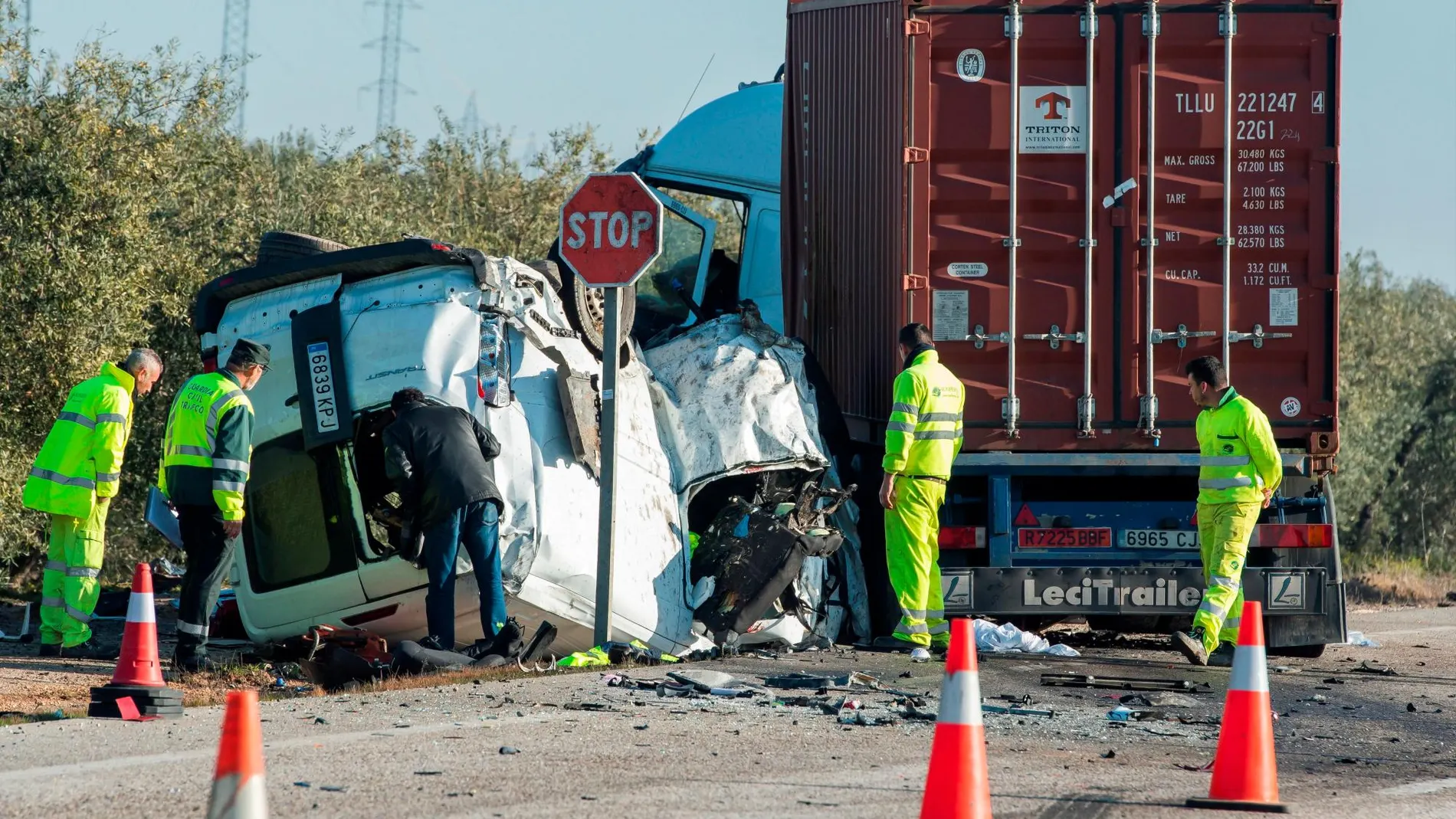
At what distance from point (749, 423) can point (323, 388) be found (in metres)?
2.29

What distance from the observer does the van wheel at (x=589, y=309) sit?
28.9 ft

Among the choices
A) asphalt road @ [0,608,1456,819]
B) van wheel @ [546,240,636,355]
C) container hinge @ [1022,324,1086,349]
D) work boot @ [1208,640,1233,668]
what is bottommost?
work boot @ [1208,640,1233,668]

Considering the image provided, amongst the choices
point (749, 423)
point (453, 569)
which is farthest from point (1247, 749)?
point (749, 423)

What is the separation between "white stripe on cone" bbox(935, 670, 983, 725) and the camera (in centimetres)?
434

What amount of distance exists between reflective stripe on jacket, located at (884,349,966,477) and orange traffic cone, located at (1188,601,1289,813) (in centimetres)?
371

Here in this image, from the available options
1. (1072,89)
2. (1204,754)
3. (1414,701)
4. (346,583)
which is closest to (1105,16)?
(1072,89)

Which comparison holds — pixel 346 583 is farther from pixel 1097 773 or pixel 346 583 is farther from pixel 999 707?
pixel 1097 773

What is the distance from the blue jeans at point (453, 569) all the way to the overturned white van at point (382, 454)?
0.46 feet

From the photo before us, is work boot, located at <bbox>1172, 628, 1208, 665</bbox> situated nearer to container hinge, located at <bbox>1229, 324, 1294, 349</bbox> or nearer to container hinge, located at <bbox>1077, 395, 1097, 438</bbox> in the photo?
container hinge, located at <bbox>1077, 395, 1097, 438</bbox>

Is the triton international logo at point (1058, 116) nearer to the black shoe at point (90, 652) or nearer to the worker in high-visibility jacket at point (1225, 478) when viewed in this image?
the worker in high-visibility jacket at point (1225, 478)

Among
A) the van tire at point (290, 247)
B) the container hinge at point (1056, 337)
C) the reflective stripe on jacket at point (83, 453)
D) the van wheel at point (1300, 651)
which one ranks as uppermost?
the van tire at point (290, 247)

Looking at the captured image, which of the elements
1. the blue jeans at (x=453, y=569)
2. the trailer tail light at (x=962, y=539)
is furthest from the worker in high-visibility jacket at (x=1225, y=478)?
the blue jeans at (x=453, y=569)

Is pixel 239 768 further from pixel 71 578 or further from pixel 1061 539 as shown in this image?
pixel 1061 539

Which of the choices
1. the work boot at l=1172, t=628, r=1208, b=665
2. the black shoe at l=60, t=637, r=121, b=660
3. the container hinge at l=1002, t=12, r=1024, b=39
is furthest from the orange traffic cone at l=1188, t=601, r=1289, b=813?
the black shoe at l=60, t=637, r=121, b=660
